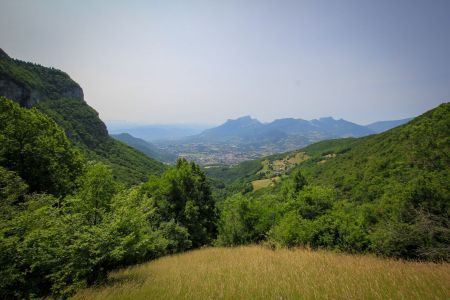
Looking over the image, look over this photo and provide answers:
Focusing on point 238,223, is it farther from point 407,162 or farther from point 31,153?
point 407,162

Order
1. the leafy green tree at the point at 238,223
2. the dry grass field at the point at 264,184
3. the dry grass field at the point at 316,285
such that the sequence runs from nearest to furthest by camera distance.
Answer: the dry grass field at the point at 316,285 → the leafy green tree at the point at 238,223 → the dry grass field at the point at 264,184

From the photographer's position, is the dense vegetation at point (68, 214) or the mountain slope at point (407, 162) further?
the mountain slope at point (407, 162)

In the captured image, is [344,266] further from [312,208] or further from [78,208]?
[312,208]

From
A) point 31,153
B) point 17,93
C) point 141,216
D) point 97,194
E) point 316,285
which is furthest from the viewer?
point 17,93

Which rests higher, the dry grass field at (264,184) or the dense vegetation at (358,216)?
the dense vegetation at (358,216)

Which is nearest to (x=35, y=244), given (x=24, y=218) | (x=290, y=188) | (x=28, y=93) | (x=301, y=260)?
(x=24, y=218)

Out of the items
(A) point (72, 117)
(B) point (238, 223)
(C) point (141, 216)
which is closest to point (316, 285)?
(C) point (141, 216)

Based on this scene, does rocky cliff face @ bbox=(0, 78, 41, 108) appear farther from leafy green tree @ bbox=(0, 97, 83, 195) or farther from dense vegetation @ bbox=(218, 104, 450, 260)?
dense vegetation @ bbox=(218, 104, 450, 260)

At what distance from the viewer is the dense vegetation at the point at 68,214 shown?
24.1 feet

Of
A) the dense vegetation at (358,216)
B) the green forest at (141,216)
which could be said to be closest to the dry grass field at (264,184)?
the green forest at (141,216)

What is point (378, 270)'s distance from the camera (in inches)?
230

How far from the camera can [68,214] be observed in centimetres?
923

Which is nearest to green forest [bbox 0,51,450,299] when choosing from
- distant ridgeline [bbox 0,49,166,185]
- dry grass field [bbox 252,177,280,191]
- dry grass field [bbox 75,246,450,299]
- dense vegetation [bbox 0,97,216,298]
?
dense vegetation [bbox 0,97,216,298]

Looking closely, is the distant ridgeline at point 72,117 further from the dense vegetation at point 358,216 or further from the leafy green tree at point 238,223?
the dense vegetation at point 358,216
